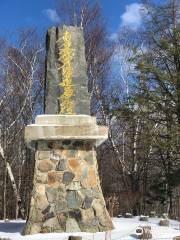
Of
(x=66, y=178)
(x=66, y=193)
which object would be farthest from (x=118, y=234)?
(x=66, y=178)

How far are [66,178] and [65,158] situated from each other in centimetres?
35

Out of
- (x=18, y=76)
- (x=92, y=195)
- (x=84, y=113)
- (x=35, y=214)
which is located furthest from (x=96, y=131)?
(x=18, y=76)

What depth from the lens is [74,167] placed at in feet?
26.5

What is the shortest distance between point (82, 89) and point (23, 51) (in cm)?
1115

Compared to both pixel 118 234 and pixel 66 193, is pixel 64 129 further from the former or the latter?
pixel 118 234

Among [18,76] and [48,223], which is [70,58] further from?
[18,76]

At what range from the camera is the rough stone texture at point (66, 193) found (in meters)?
7.80

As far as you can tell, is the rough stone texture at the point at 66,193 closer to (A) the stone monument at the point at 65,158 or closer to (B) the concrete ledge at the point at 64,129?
(A) the stone monument at the point at 65,158

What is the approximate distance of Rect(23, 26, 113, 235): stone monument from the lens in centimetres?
783

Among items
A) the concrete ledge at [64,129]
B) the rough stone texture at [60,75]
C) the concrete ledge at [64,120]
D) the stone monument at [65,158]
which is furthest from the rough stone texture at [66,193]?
the rough stone texture at [60,75]

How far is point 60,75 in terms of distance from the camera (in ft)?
28.1

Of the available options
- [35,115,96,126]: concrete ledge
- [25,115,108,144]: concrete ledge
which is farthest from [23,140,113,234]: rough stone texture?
[35,115,96,126]: concrete ledge

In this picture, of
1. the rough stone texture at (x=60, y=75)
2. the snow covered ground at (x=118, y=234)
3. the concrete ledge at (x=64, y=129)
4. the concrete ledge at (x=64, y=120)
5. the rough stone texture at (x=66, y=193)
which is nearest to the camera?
the snow covered ground at (x=118, y=234)

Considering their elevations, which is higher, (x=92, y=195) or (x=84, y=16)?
(x=84, y=16)
